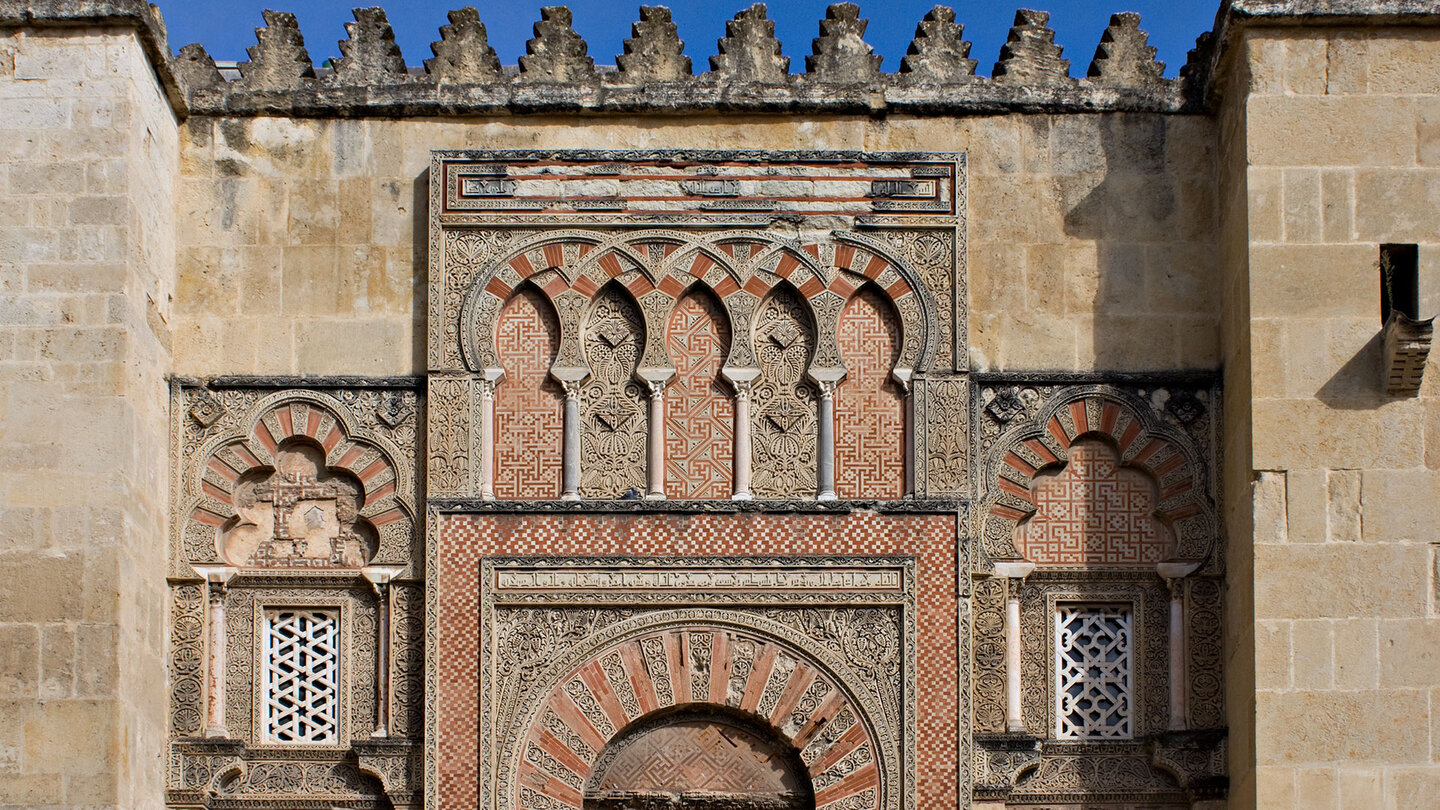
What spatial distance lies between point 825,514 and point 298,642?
2.76m

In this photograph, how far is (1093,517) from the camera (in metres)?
11.6

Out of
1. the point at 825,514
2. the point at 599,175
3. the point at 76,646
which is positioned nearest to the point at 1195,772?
the point at 825,514

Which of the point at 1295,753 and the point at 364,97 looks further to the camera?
the point at 364,97

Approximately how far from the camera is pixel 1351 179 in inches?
433

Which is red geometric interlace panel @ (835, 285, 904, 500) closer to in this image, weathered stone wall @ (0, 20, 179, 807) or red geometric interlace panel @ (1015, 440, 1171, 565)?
red geometric interlace panel @ (1015, 440, 1171, 565)

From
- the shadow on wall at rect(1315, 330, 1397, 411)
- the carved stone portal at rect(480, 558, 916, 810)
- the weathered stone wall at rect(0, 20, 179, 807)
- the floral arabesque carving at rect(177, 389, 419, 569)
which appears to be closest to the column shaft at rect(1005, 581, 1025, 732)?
the carved stone portal at rect(480, 558, 916, 810)

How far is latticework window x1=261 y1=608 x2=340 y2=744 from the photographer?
37.4ft

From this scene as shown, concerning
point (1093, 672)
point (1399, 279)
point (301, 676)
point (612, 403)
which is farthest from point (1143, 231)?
point (301, 676)

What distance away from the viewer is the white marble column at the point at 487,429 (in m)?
11.5

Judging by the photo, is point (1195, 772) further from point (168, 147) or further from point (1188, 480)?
point (168, 147)

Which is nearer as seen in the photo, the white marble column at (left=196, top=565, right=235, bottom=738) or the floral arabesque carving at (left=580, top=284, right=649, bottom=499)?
the white marble column at (left=196, top=565, right=235, bottom=738)

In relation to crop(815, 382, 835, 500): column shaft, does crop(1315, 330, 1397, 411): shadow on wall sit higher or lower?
higher

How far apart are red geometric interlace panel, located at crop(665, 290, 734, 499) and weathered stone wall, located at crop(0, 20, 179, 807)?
260 cm

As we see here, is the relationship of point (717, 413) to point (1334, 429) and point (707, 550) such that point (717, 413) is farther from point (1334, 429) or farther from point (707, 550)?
point (1334, 429)
